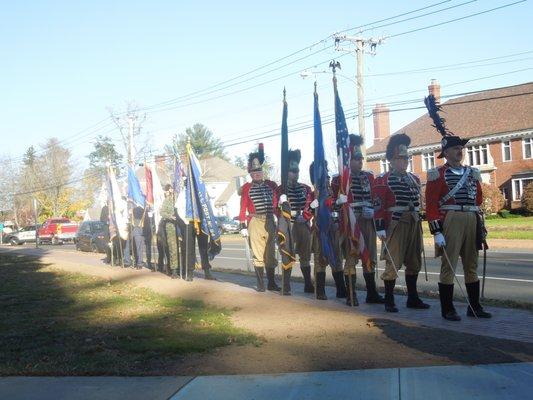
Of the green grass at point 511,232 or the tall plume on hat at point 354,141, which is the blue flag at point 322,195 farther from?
the green grass at point 511,232

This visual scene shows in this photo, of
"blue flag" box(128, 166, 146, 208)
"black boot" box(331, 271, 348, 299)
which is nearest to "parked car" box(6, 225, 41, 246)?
"blue flag" box(128, 166, 146, 208)

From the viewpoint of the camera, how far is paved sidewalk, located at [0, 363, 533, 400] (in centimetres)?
506

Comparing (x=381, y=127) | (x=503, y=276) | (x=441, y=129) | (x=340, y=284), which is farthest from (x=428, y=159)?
(x=441, y=129)

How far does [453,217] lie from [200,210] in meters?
6.41

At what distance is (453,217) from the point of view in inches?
301

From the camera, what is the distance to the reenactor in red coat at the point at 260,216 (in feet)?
34.7

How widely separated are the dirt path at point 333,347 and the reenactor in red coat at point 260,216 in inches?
72.6

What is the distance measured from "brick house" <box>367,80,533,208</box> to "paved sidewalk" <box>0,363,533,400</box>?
42923 millimetres

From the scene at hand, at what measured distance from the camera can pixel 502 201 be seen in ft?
161

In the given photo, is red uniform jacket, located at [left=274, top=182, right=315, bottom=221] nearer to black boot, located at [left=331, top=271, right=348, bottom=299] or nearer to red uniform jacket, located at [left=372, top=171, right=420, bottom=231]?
black boot, located at [left=331, top=271, right=348, bottom=299]

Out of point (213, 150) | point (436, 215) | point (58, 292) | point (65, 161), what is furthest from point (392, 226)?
point (213, 150)

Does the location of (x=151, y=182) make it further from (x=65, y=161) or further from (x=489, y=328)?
(x=65, y=161)

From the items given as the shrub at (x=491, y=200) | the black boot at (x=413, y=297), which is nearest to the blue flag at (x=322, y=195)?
the black boot at (x=413, y=297)

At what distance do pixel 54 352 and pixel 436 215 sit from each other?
4490 mm
